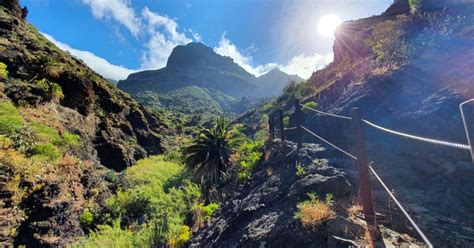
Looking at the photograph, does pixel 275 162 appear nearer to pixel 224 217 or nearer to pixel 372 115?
pixel 224 217

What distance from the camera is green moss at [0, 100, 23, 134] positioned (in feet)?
46.4

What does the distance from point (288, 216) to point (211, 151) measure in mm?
15669

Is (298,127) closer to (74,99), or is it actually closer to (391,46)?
(391,46)

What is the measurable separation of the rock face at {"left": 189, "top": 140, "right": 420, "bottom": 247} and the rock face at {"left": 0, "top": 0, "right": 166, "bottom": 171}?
1596 centimetres

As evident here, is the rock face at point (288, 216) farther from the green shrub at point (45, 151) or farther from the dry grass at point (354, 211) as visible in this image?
the green shrub at point (45, 151)

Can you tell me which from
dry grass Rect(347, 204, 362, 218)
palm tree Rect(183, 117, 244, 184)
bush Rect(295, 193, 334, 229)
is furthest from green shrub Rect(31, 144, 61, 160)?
dry grass Rect(347, 204, 362, 218)

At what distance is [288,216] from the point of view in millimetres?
5418

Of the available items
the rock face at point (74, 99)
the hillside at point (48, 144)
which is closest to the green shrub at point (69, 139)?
the hillside at point (48, 144)

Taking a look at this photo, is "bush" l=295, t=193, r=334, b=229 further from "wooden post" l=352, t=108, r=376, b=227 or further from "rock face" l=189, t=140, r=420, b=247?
"wooden post" l=352, t=108, r=376, b=227

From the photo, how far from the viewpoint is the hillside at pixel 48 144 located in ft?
37.3

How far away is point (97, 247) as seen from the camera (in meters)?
11.2

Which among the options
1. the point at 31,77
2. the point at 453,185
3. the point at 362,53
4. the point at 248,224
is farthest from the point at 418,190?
the point at 31,77

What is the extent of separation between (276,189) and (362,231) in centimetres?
272

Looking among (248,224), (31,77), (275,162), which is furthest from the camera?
(31,77)
